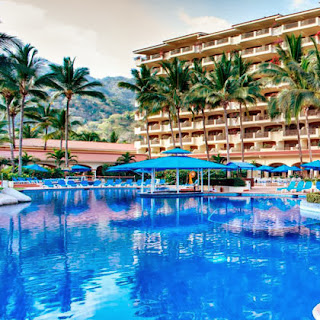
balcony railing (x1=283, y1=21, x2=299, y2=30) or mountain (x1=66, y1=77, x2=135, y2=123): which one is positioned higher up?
mountain (x1=66, y1=77, x2=135, y2=123)

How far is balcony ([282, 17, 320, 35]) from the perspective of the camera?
1585 inches

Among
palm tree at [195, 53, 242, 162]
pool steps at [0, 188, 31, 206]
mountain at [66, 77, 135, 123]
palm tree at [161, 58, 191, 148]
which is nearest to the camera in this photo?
pool steps at [0, 188, 31, 206]

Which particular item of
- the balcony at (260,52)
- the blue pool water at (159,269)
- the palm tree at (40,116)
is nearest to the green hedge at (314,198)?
the blue pool water at (159,269)

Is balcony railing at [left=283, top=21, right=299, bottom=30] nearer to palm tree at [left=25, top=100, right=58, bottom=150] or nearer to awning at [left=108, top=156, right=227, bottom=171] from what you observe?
awning at [left=108, top=156, right=227, bottom=171]

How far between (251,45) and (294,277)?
1720 inches

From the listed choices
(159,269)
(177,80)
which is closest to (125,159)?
(177,80)

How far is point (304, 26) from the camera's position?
134 ft

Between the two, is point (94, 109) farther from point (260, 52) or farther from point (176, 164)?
point (176, 164)

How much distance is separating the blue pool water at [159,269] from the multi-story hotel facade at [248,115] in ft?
96.6

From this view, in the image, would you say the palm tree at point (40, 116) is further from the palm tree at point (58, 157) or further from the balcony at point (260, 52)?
the balcony at point (260, 52)

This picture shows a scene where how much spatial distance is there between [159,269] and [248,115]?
34198 millimetres

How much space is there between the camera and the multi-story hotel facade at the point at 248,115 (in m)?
40.5

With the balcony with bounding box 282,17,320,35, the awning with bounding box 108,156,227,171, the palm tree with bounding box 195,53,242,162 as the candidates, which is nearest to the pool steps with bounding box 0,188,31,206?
the awning with bounding box 108,156,227,171

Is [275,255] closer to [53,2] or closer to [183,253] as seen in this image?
[183,253]
